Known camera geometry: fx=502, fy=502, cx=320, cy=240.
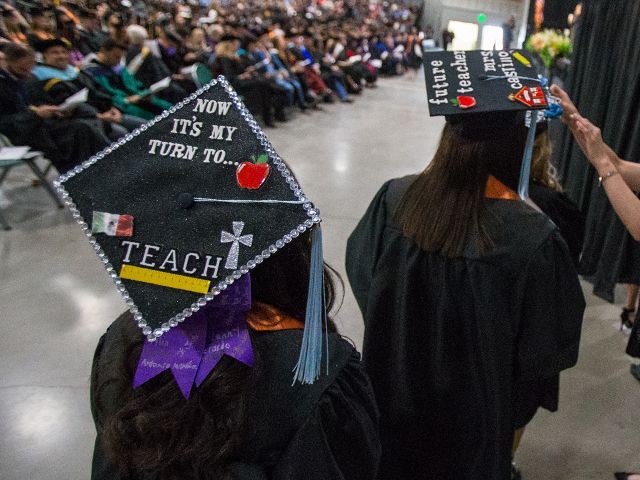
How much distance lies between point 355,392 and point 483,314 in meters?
0.61

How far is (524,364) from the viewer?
1.39 m

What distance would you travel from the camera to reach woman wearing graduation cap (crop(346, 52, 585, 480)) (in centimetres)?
130

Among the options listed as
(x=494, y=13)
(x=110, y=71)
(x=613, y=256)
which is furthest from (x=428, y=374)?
(x=494, y=13)

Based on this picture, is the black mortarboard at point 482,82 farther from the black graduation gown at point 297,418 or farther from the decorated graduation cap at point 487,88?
the black graduation gown at point 297,418

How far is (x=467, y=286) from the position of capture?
134 cm

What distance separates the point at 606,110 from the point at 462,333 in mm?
2725

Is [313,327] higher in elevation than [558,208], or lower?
higher

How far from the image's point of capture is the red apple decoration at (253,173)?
77cm

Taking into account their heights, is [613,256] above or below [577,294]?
below

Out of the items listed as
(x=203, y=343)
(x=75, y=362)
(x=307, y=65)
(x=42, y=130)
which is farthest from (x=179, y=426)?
(x=307, y=65)

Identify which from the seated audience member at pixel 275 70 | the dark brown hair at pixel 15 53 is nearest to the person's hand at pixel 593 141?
the dark brown hair at pixel 15 53

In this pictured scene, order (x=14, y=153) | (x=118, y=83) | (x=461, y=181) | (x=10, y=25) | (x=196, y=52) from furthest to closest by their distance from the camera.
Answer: (x=196, y=52) → (x=10, y=25) → (x=118, y=83) → (x=14, y=153) → (x=461, y=181)

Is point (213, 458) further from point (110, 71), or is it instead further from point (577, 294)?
point (110, 71)

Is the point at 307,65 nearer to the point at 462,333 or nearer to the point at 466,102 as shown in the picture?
the point at 466,102
